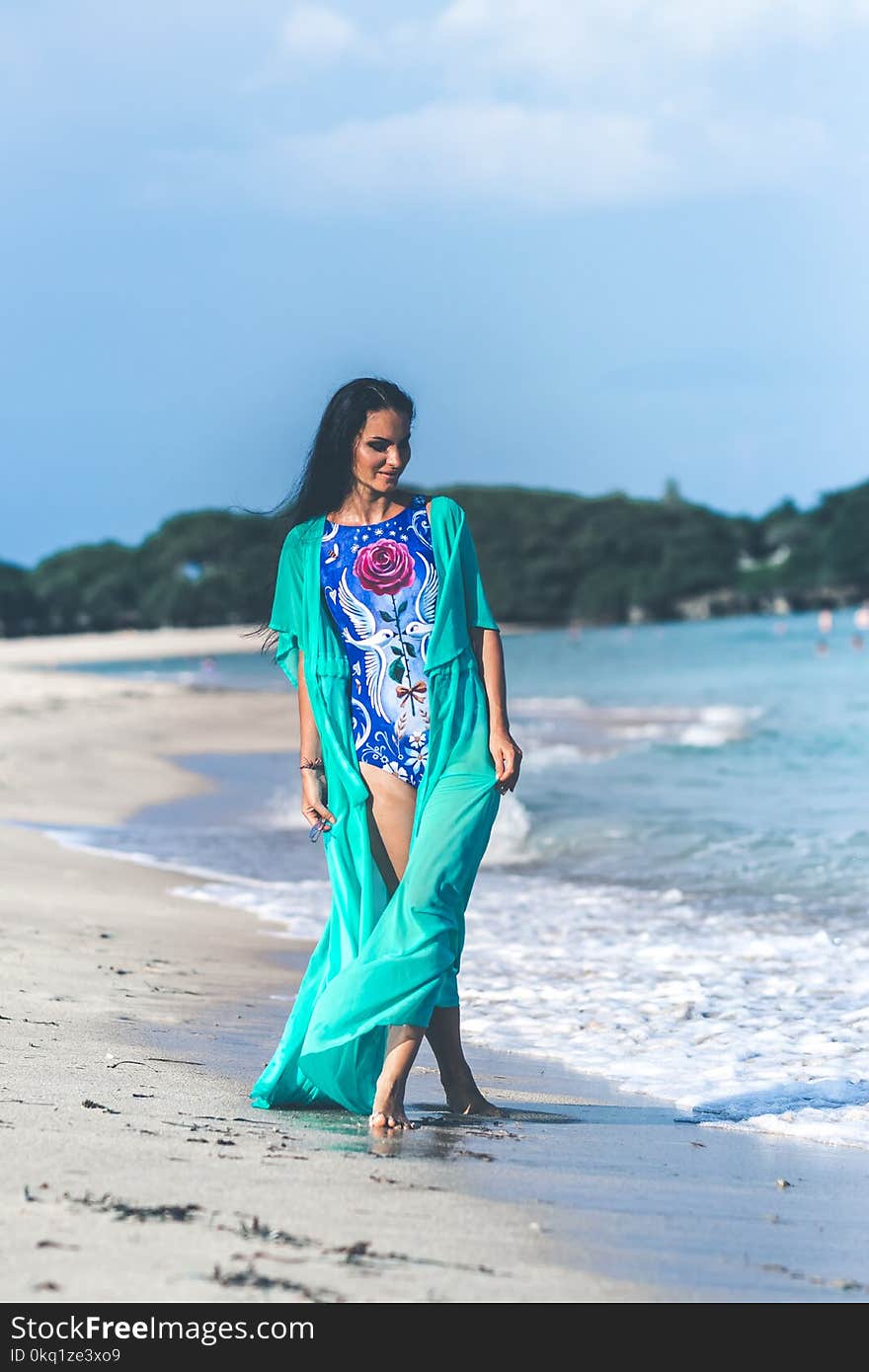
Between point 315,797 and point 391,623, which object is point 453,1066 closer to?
point 315,797

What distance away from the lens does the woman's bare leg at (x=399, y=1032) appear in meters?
3.94

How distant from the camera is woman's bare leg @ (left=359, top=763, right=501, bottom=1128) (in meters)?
3.94

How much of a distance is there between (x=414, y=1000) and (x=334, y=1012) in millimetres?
213

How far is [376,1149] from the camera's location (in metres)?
3.68

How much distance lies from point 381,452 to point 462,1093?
1775 millimetres

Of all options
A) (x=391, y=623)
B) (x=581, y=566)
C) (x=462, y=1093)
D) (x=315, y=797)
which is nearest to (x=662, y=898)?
(x=462, y=1093)

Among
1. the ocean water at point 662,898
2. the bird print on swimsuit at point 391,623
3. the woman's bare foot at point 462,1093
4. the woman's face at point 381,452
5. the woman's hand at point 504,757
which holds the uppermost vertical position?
the woman's face at point 381,452

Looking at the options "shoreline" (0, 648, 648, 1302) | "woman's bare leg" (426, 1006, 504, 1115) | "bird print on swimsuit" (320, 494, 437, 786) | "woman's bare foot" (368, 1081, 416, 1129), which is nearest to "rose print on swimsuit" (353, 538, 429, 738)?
"bird print on swimsuit" (320, 494, 437, 786)

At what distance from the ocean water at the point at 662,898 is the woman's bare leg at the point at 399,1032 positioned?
31.0 inches

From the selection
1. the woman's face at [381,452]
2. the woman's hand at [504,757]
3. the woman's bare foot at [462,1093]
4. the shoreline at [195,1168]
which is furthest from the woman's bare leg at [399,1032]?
the woman's face at [381,452]

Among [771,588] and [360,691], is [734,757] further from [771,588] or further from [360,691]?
[771,588]

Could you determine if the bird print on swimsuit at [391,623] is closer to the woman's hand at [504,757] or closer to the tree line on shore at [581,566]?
the woman's hand at [504,757]

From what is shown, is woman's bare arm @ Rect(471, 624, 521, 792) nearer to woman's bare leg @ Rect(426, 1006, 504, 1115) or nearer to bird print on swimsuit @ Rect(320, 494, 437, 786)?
bird print on swimsuit @ Rect(320, 494, 437, 786)
